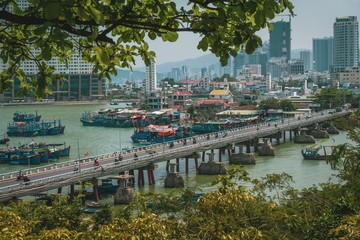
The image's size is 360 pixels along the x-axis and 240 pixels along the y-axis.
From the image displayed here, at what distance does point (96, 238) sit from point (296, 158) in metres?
29.7

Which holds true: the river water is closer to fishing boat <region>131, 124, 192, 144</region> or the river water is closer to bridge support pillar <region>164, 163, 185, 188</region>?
bridge support pillar <region>164, 163, 185, 188</region>

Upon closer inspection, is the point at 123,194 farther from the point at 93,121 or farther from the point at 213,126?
the point at 93,121

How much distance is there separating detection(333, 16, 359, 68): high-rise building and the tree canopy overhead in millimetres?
158052

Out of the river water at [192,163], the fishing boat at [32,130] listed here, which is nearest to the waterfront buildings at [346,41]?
the river water at [192,163]

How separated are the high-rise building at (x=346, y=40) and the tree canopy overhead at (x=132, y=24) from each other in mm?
158052

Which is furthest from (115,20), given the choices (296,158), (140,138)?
(140,138)

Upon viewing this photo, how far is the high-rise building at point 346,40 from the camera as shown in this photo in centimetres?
15412

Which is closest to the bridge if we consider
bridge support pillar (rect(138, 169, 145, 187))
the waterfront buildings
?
bridge support pillar (rect(138, 169, 145, 187))

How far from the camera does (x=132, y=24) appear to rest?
2832 millimetres

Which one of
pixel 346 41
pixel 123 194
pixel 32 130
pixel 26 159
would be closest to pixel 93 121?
pixel 32 130

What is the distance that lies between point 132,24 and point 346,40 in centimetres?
16198

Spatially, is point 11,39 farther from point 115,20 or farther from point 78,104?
point 78,104

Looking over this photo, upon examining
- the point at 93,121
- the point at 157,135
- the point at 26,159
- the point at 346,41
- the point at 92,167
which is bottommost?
Result: the point at 26,159

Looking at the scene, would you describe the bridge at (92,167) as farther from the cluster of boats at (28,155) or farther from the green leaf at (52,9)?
the green leaf at (52,9)
